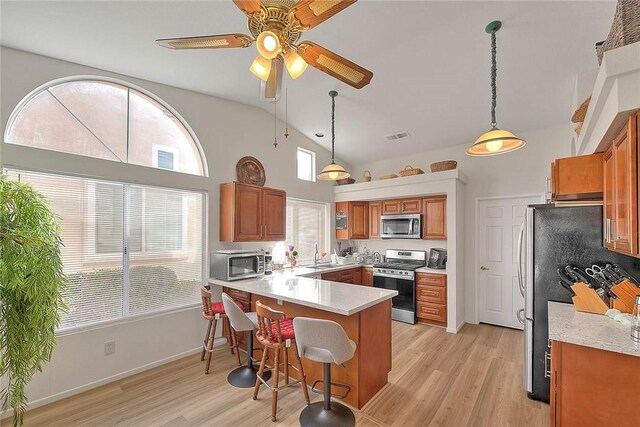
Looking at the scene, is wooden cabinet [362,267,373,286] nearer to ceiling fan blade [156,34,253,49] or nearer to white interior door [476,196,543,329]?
white interior door [476,196,543,329]

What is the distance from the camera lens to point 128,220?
305cm

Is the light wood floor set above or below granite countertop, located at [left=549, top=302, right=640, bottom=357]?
below

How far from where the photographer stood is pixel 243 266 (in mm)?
3605

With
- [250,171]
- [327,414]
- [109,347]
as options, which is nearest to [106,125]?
[250,171]

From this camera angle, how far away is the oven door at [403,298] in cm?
462

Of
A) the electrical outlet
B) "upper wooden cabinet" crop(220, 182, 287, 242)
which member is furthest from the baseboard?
"upper wooden cabinet" crop(220, 182, 287, 242)

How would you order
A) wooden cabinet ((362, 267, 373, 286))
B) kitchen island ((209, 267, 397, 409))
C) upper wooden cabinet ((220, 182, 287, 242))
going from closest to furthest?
1. kitchen island ((209, 267, 397, 409))
2. upper wooden cabinet ((220, 182, 287, 242))
3. wooden cabinet ((362, 267, 373, 286))

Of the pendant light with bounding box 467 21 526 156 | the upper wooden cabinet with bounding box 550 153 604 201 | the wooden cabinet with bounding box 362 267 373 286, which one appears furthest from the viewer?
the wooden cabinet with bounding box 362 267 373 286

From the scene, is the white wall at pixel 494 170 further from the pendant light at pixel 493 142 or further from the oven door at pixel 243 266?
the oven door at pixel 243 266

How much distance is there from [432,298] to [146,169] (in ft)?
14.3

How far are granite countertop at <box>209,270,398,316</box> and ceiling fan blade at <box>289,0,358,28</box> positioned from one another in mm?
1873

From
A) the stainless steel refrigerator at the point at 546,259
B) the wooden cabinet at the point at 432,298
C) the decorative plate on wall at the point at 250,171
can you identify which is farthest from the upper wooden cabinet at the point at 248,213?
the stainless steel refrigerator at the point at 546,259

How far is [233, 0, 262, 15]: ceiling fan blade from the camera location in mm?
1349

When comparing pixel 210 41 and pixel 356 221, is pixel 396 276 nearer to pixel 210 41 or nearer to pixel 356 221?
pixel 356 221
